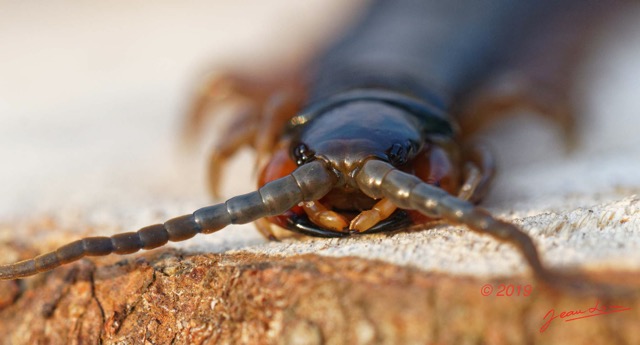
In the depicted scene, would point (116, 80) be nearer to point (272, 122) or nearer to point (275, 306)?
point (272, 122)

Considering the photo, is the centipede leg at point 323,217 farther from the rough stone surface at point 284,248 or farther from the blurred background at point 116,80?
the blurred background at point 116,80

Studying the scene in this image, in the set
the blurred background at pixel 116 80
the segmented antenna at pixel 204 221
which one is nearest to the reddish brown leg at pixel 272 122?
the blurred background at pixel 116 80

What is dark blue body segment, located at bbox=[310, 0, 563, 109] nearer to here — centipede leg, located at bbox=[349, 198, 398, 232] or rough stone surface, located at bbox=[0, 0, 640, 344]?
rough stone surface, located at bbox=[0, 0, 640, 344]

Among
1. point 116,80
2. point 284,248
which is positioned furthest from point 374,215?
point 116,80

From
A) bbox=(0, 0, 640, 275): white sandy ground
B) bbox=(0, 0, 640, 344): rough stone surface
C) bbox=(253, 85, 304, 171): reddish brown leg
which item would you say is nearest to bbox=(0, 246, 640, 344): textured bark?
bbox=(0, 0, 640, 344): rough stone surface

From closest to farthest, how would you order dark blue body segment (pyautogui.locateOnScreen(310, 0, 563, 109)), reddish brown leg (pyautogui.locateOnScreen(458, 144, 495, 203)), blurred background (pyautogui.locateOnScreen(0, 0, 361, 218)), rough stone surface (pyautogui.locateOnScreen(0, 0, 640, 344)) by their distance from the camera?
rough stone surface (pyautogui.locateOnScreen(0, 0, 640, 344)) → reddish brown leg (pyautogui.locateOnScreen(458, 144, 495, 203)) → dark blue body segment (pyautogui.locateOnScreen(310, 0, 563, 109)) → blurred background (pyautogui.locateOnScreen(0, 0, 361, 218))
